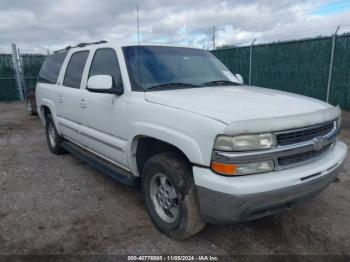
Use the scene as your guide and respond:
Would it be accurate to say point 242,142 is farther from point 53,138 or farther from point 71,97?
point 53,138

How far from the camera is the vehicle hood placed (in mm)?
2396

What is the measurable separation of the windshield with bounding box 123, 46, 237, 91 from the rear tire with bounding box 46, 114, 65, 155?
2787 mm

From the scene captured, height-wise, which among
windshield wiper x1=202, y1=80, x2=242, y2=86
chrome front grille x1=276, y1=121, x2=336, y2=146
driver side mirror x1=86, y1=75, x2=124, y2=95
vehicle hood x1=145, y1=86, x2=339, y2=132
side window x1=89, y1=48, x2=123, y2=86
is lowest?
chrome front grille x1=276, y1=121, x2=336, y2=146

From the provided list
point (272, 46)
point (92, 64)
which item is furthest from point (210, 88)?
point (272, 46)

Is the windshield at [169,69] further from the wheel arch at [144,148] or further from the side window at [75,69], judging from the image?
the side window at [75,69]

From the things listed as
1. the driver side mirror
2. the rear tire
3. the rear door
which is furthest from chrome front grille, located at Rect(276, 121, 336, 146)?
the rear tire

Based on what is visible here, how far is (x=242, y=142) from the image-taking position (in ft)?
7.48

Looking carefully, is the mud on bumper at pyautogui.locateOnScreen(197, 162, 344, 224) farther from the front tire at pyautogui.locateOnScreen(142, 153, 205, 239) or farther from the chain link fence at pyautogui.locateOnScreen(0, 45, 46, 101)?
the chain link fence at pyautogui.locateOnScreen(0, 45, 46, 101)

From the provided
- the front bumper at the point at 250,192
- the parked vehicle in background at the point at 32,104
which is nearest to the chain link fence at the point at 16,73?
the parked vehicle in background at the point at 32,104

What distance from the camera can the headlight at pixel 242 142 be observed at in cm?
226

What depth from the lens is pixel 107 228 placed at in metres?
3.17

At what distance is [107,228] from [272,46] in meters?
9.27

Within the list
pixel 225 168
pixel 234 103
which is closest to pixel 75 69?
pixel 234 103

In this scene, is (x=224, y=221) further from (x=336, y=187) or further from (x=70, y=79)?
(x=70, y=79)
